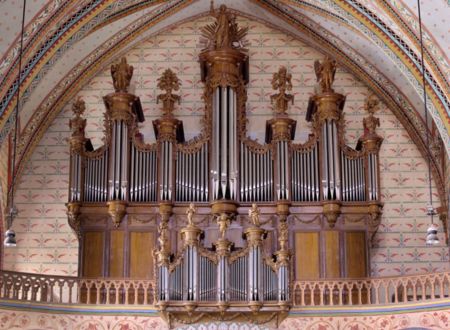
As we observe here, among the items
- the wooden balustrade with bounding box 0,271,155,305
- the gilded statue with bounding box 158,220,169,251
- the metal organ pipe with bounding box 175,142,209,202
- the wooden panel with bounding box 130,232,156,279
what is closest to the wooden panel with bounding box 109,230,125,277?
the wooden panel with bounding box 130,232,156,279

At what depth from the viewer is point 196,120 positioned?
83.4ft

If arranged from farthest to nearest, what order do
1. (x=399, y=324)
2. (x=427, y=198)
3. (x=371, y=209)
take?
(x=427, y=198) < (x=371, y=209) < (x=399, y=324)

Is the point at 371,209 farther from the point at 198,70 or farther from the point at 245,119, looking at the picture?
the point at 198,70

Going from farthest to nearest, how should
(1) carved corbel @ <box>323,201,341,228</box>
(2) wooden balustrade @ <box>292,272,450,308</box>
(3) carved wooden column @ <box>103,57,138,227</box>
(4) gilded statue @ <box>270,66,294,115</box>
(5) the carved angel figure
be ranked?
(4) gilded statue @ <box>270,66,294,115</box>, (3) carved wooden column @ <box>103,57,138,227</box>, (1) carved corbel @ <box>323,201,341,228</box>, (5) the carved angel figure, (2) wooden balustrade @ <box>292,272,450,308</box>

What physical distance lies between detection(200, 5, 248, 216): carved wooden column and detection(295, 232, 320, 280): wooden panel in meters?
1.69

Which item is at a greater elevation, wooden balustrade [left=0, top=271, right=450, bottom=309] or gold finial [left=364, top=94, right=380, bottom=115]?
gold finial [left=364, top=94, right=380, bottom=115]

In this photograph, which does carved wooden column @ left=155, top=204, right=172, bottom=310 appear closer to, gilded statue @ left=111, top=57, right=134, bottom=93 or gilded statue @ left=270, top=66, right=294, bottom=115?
gilded statue @ left=111, top=57, right=134, bottom=93

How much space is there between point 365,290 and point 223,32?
20.5ft

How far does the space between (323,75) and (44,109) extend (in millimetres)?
6340

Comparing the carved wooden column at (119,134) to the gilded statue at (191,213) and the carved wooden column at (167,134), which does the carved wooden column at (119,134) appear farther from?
the gilded statue at (191,213)

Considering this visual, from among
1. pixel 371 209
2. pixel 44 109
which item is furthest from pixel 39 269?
pixel 371 209

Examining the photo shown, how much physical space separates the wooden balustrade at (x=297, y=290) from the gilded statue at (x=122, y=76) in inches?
167

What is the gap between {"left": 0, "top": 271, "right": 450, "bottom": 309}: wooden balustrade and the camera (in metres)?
21.3

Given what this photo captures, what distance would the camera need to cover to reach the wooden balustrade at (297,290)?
21344 mm
